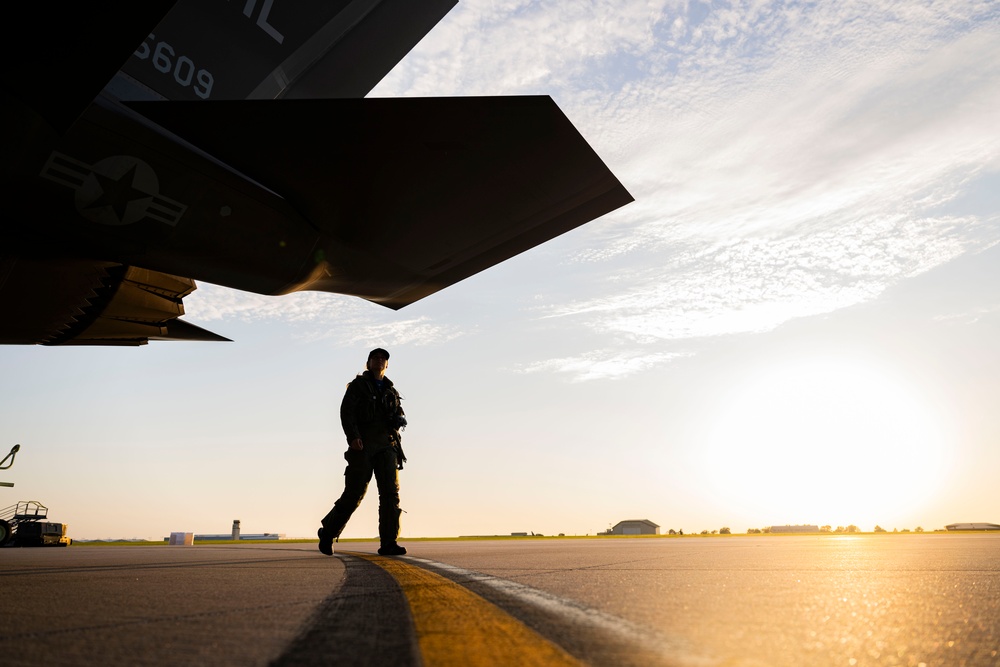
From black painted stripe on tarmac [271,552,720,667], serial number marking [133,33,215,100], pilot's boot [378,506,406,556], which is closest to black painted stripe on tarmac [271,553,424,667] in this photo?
black painted stripe on tarmac [271,552,720,667]

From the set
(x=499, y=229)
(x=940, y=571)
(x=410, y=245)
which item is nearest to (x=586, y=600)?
(x=940, y=571)

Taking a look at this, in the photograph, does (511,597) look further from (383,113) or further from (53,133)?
(53,133)

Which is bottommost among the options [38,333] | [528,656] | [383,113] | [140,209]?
[528,656]

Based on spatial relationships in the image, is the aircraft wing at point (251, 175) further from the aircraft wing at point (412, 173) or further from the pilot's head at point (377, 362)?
the pilot's head at point (377, 362)

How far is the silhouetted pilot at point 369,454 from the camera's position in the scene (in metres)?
6.57

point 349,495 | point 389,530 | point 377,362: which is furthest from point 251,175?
point 389,530

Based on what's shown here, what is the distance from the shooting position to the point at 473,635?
1833 mm

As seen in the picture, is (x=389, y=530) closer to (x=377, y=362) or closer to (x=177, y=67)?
(x=377, y=362)

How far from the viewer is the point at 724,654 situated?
1.53 m

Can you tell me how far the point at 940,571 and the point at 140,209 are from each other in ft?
19.2

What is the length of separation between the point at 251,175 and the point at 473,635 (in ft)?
16.4

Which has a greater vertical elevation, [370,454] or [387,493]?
[370,454]

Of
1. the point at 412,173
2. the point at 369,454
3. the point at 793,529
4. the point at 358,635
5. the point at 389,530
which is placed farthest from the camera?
the point at 793,529

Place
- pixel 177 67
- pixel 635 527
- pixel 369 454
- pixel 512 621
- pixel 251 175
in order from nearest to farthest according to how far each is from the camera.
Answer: pixel 512 621, pixel 251 175, pixel 177 67, pixel 369 454, pixel 635 527
